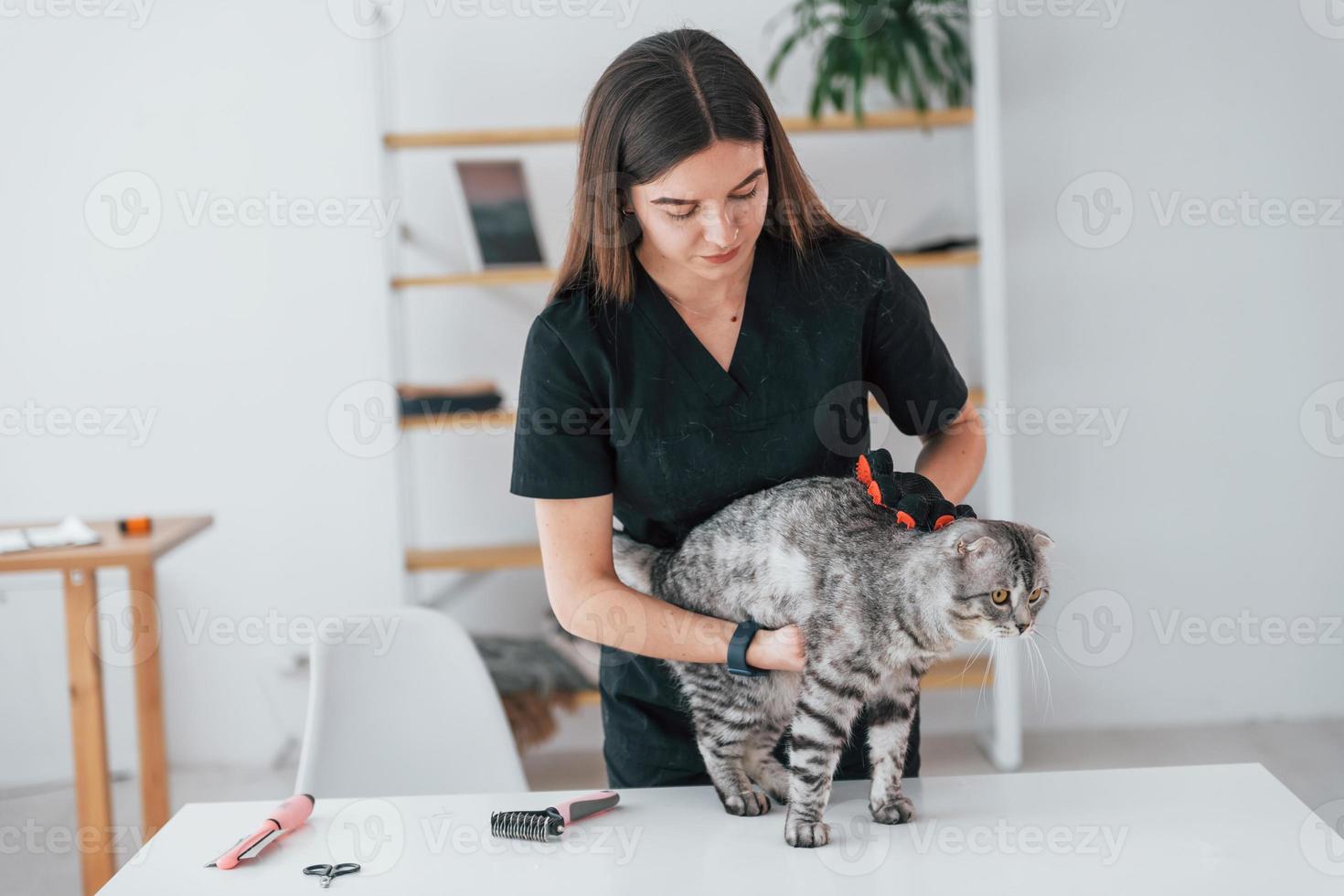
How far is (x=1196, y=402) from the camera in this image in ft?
10.3

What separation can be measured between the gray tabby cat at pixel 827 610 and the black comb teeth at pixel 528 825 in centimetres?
20

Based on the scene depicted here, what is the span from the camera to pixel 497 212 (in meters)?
2.84

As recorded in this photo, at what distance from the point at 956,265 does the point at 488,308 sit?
129 centimetres

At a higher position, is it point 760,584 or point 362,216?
point 362,216

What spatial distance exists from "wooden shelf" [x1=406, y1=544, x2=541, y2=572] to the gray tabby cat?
4.86ft

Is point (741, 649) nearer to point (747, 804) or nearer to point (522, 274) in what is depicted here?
point (747, 804)

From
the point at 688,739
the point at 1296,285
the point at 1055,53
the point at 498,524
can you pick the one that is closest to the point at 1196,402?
the point at 1296,285

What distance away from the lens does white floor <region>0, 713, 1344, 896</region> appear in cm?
268

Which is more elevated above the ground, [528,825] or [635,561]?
[635,561]

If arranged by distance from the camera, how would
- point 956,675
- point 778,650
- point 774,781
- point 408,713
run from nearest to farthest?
point 778,650 → point 774,781 → point 408,713 → point 956,675

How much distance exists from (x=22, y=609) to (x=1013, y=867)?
210 centimetres

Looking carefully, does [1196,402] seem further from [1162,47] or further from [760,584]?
[760,584]

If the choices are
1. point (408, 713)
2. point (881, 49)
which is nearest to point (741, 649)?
point (408, 713)

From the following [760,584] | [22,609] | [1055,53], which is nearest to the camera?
[760,584]
